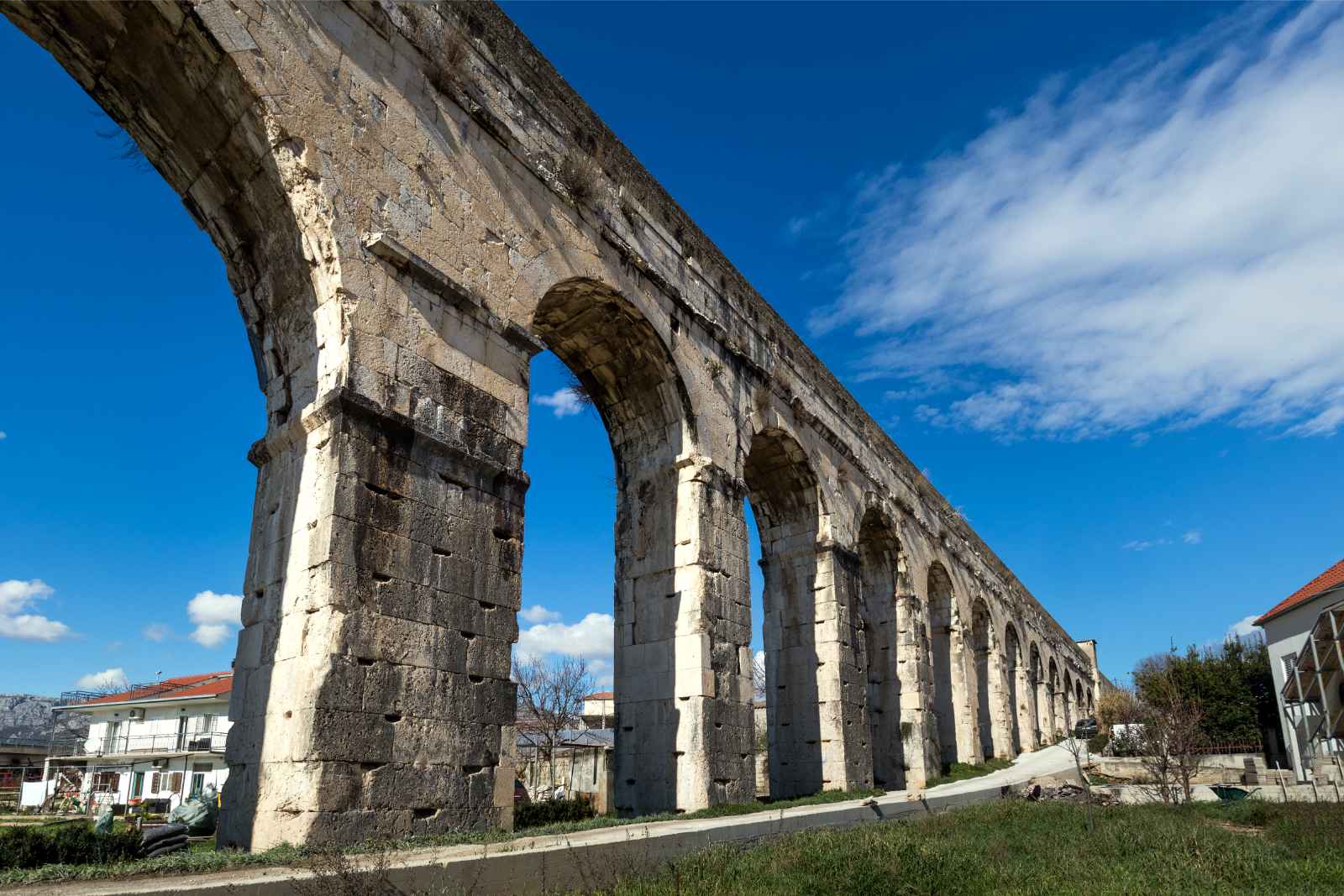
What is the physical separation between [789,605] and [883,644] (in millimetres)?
4038

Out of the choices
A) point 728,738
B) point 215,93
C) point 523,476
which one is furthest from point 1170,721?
point 215,93

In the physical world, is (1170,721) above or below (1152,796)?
above

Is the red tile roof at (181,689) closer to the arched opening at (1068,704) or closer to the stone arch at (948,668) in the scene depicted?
the stone arch at (948,668)

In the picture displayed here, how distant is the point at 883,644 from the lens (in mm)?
17047

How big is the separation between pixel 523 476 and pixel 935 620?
16.3 m

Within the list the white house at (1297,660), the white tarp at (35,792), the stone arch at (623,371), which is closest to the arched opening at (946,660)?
the white house at (1297,660)

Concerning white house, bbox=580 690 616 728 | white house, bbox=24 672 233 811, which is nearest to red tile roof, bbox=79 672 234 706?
white house, bbox=24 672 233 811

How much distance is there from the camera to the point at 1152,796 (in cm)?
1489

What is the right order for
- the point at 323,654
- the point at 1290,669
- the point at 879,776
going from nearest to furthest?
1. the point at 323,654
2. the point at 879,776
3. the point at 1290,669

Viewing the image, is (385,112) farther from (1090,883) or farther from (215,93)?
(1090,883)

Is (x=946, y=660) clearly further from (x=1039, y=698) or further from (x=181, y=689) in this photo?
(x=181, y=689)

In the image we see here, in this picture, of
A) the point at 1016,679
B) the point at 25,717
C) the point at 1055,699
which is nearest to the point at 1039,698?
the point at 1016,679

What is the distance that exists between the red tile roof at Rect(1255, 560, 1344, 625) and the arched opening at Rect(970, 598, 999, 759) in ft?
26.4

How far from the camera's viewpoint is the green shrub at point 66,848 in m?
5.83
